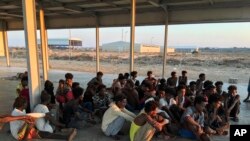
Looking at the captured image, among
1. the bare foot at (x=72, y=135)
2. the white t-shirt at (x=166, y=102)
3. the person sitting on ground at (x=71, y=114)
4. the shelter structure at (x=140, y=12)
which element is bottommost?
the bare foot at (x=72, y=135)

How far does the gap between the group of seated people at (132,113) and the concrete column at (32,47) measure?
9.0 inches

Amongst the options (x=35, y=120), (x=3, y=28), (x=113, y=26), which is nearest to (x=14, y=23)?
(x=3, y=28)

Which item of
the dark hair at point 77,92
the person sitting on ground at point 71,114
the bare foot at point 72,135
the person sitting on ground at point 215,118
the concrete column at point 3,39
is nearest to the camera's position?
the bare foot at point 72,135

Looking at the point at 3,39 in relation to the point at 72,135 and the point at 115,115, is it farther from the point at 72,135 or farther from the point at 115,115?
the point at 115,115

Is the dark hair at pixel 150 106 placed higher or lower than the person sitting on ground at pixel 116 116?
higher

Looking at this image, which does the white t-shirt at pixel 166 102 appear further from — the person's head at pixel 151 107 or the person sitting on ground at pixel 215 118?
the person's head at pixel 151 107

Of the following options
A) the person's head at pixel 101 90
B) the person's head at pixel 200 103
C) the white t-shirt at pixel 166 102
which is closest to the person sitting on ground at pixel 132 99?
the person's head at pixel 101 90

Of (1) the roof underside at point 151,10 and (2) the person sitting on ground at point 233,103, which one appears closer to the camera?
(2) the person sitting on ground at point 233,103

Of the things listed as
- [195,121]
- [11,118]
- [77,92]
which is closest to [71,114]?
[77,92]

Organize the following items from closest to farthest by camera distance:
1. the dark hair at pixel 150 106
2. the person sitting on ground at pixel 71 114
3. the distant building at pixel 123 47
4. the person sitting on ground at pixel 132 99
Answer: the dark hair at pixel 150 106
the person sitting on ground at pixel 71 114
the person sitting on ground at pixel 132 99
the distant building at pixel 123 47

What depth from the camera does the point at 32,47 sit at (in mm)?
4914

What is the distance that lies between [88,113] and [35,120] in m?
1.40

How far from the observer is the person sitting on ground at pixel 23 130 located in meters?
4.13

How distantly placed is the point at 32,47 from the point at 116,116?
7.34ft
